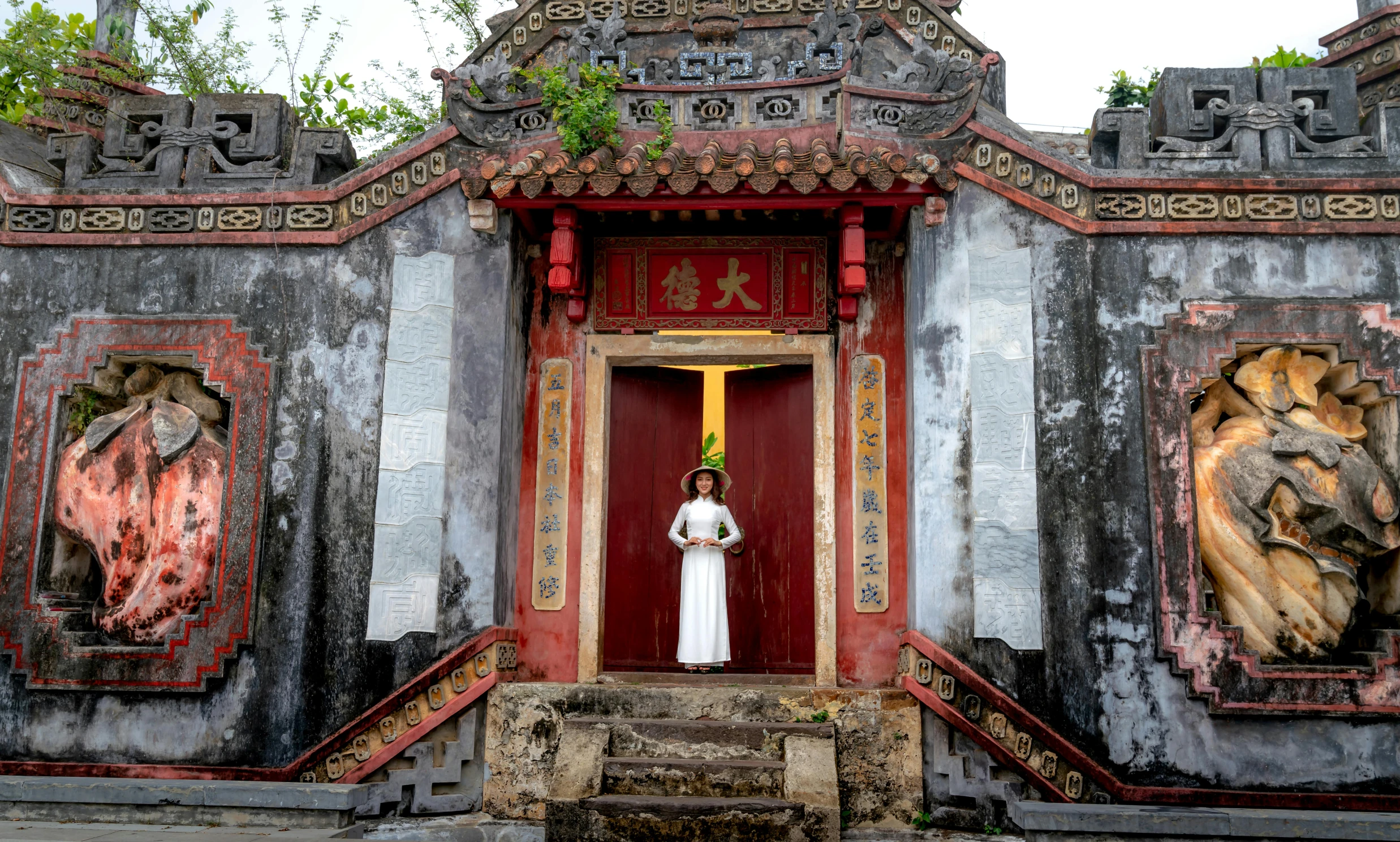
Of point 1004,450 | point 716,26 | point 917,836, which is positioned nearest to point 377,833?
point 917,836

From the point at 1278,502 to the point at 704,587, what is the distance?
12.5ft

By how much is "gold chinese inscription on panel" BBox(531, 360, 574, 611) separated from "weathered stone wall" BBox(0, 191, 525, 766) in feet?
0.67

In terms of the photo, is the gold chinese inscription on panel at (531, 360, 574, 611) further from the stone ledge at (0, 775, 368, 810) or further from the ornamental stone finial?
the ornamental stone finial

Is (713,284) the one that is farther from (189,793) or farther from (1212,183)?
(189,793)

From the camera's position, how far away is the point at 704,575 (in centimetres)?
799

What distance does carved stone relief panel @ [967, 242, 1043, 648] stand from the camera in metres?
6.66

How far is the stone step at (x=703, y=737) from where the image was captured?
642 cm

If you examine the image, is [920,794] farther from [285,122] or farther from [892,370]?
[285,122]

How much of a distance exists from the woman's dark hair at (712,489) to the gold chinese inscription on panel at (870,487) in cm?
110

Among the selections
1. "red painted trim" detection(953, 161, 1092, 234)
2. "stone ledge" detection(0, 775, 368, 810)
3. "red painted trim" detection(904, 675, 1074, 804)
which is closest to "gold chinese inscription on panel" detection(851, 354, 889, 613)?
"red painted trim" detection(904, 675, 1074, 804)

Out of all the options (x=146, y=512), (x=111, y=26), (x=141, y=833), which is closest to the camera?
(x=141, y=833)

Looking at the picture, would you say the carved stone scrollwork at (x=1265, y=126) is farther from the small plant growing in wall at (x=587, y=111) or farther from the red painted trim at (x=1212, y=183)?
the small plant growing in wall at (x=587, y=111)

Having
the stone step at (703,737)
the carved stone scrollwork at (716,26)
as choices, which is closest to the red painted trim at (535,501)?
the stone step at (703,737)

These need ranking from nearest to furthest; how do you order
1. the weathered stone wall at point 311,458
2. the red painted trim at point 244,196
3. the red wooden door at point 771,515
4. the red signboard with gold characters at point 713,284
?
the weathered stone wall at point 311,458
the red painted trim at point 244,196
the red signboard with gold characters at point 713,284
the red wooden door at point 771,515
